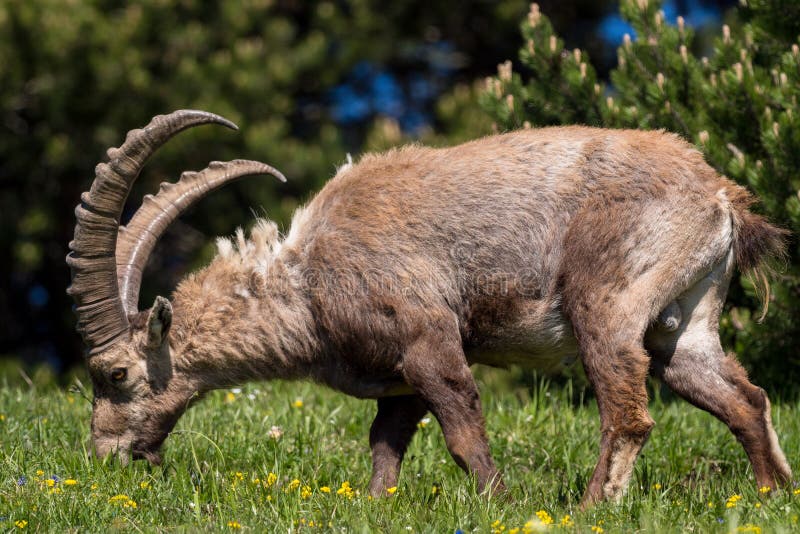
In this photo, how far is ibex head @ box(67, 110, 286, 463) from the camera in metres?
5.62

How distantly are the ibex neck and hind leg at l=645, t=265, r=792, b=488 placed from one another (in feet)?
6.46

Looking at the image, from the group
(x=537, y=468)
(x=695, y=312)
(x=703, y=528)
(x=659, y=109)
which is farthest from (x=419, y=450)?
(x=659, y=109)

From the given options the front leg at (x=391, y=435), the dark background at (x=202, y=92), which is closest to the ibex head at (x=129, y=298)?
the front leg at (x=391, y=435)

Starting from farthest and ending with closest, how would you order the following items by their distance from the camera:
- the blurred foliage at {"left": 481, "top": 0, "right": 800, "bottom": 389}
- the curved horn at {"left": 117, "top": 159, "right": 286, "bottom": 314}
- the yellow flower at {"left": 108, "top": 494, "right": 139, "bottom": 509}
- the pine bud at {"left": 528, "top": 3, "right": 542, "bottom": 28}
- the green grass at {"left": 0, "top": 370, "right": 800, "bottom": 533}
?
the pine bud at {"left": 528, "top": 3, "right": 542, "bottom": 28} → the blurred foliage at {"left": 481, "top": 0, "right": 800, "bottom": 389} → the curved horn at {"left": 117, "top": 159, "right": 286, "bottom": 314} → the yellow flower at {"left": 108, "top": 494, "right": 139, "bottom": 509} → the green grass at {"left": 0, "top": 370, "right": 800, "bottom": 533}

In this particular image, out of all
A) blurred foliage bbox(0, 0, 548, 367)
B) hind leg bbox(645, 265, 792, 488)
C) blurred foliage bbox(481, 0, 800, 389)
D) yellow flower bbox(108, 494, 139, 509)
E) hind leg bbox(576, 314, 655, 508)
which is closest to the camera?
yellow flower bbox(108, 494, 139, 509)

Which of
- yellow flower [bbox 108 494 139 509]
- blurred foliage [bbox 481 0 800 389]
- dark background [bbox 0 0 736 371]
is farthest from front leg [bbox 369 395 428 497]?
dark background [bbox 0 0 736 371]

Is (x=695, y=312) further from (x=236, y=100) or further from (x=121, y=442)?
(x=236, y=100)

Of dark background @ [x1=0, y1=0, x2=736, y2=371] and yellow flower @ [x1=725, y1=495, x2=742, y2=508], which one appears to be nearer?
yellow flower @ [x1=725, y1=495, x2=742, y2=508]

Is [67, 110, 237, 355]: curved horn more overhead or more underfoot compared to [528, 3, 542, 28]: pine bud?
more overhead

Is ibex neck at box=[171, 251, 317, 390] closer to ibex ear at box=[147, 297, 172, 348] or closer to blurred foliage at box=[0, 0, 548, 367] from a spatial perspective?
ibex ear at box=[147, 297, 172, 348]

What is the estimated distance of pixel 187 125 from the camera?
5.79 metres

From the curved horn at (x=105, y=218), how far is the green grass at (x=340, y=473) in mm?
832

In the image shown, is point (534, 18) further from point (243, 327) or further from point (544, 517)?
point (544, 517)

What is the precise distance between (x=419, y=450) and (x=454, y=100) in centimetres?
1054
